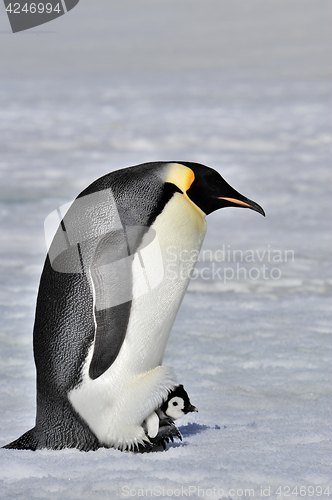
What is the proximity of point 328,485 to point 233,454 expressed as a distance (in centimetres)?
30

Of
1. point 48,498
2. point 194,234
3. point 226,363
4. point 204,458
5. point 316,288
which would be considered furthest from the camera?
point 316,288

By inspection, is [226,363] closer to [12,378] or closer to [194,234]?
[12,378]

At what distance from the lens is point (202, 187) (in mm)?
2213

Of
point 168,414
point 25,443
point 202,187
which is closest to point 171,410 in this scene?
point 168,414

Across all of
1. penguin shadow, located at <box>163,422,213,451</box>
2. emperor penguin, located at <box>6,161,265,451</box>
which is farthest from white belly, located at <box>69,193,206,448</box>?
penguin shadow, located at <box>163,422,213,451</box>

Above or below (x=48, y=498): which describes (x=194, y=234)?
above

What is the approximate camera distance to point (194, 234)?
2156 millimetres

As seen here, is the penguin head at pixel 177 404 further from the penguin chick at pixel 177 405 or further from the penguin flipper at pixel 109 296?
the penguin flipper at pixel 109 296

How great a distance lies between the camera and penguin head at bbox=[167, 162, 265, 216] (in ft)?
7.11

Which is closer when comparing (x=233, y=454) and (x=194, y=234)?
(x=233, y=454)

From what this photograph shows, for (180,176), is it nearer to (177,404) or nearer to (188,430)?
(177,404)

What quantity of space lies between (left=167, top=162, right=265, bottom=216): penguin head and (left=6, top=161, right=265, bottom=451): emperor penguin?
0.08ft

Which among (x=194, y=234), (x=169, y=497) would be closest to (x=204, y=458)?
(x=169, y=497)

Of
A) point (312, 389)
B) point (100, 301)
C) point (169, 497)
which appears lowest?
point (312, 389)
